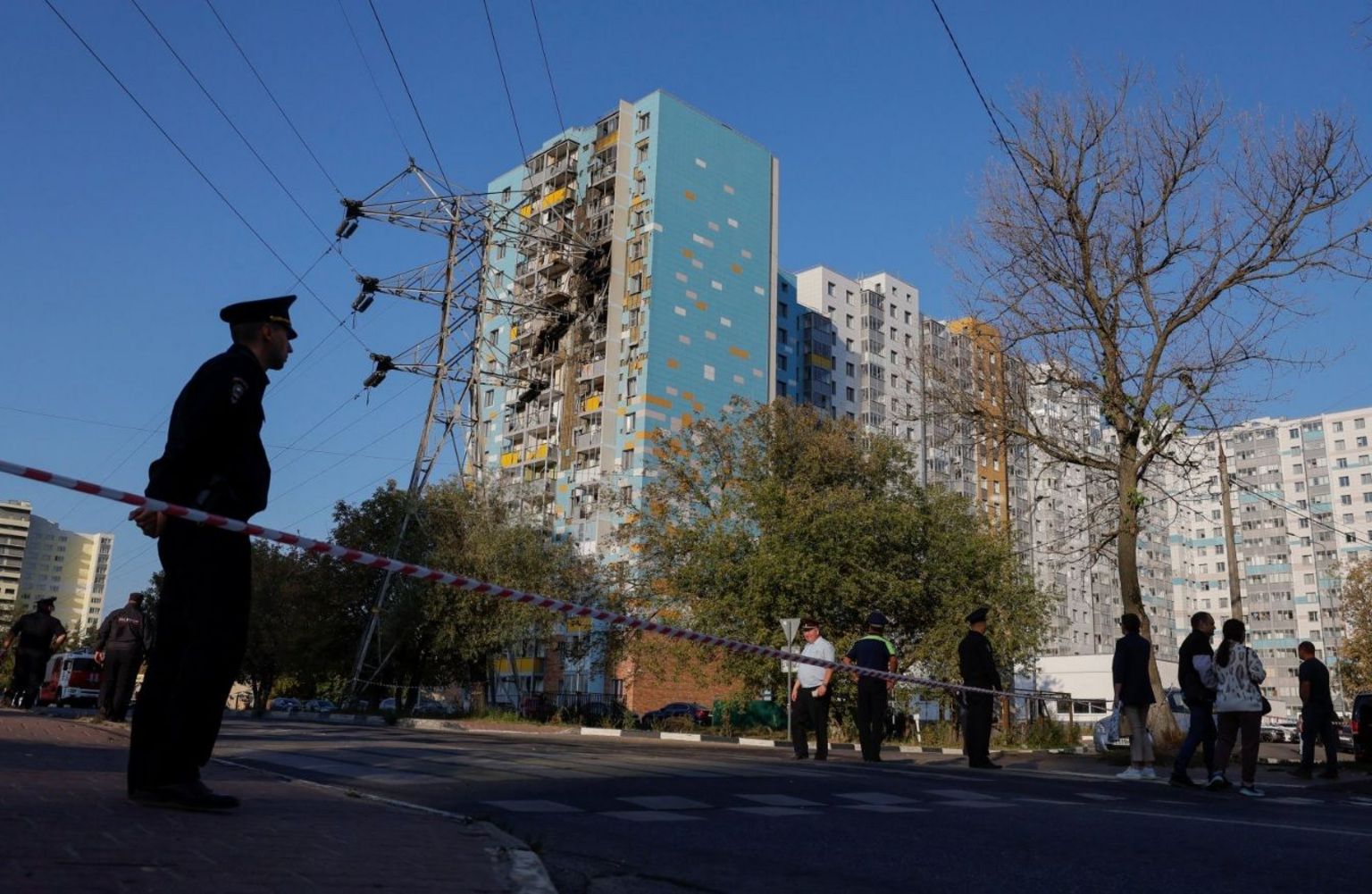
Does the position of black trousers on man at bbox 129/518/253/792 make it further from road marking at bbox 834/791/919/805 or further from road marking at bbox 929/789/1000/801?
road marking at bbox 929/789/1000/801

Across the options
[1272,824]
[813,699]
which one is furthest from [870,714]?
[1272,824]

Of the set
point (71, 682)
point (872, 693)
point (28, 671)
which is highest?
point (872, 693)

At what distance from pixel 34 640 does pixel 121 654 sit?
3824mm

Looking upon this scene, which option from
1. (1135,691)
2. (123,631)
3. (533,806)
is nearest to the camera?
(533,806)

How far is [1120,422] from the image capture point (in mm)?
20750

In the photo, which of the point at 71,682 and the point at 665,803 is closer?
the point at 665,803

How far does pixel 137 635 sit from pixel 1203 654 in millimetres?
12464

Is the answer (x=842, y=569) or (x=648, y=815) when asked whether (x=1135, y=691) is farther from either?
(x=842, y=569)

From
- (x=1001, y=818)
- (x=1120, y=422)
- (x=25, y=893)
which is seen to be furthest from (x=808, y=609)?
(x=25, y=893)

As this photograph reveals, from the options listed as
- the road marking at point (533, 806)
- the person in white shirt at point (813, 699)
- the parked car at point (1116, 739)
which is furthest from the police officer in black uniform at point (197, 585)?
the parked car at point (1116, 739)

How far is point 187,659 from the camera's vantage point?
15.0 ft

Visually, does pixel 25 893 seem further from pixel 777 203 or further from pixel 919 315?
pixel 919 315

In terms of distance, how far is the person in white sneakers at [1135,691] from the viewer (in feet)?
40.7

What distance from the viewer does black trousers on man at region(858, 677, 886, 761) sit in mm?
13281
